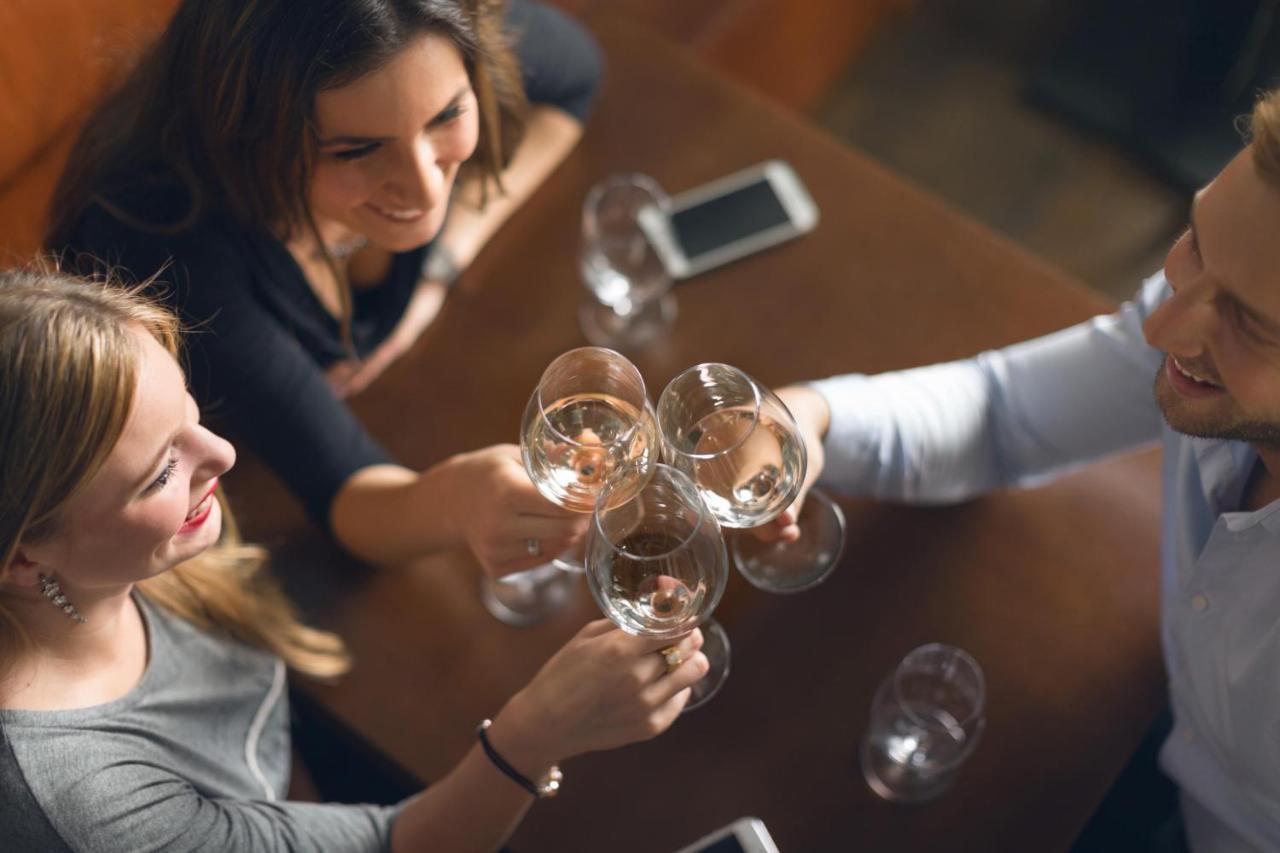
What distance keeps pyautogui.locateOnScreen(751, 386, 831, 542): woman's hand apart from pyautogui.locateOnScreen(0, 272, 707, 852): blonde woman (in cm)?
18

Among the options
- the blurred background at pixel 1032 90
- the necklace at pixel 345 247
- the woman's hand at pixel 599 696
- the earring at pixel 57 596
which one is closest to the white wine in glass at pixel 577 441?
the woman's hand at pixel 599 696

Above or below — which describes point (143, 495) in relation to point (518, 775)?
above

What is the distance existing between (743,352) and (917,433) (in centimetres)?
29

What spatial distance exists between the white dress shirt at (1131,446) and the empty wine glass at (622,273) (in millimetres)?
305

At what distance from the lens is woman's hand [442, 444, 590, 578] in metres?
1.28

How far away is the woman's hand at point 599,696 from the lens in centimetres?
117

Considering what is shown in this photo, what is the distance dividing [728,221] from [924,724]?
77 cm

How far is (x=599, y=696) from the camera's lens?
3.87 ft

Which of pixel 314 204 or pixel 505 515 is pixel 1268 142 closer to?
pixel 505 515

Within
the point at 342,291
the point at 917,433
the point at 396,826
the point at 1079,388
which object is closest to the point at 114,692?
the point at 396,826

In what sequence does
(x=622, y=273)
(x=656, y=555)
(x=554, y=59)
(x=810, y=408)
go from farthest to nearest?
(x=554, y=59) → (x=622, y=273) → (x=810, y=408) → (x=656, y=555)

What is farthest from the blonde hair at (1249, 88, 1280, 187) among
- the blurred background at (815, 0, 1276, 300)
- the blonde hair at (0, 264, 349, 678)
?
the blurred background at (815, 0, 1276, 300)

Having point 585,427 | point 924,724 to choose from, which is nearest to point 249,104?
point 585,427

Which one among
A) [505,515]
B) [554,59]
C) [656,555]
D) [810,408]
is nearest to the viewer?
[656,555]
